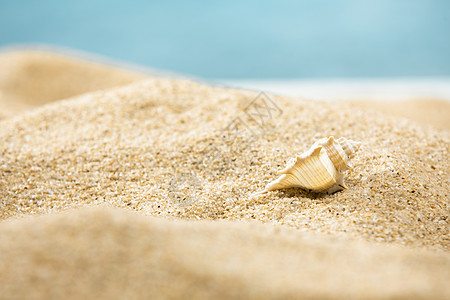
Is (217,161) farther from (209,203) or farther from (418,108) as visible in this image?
(418,108)

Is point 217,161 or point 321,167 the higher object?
point 321,167

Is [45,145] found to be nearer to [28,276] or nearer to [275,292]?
[28,276]

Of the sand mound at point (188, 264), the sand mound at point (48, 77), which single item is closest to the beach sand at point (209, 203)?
the sand mound at point (188, 264)

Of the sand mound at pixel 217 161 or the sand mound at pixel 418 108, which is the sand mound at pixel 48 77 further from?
the sand mound at pixel 418 108

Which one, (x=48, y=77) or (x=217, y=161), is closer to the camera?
(x=217, y=161)

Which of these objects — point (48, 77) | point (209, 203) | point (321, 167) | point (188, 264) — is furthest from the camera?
point (48, 77)

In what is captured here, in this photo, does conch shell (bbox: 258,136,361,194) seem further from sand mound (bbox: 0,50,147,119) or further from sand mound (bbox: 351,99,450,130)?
sand mound (bbox: 0,50,147,119)

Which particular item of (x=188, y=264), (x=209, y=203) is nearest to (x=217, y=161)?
(x=209, y=203)

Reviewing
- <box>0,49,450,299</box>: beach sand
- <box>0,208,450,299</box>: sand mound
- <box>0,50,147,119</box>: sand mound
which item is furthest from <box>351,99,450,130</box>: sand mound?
<box>0,208,450,299</box>: sand mound
